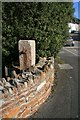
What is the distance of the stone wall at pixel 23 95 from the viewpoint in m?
6.31

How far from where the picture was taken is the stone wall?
6.31 metres

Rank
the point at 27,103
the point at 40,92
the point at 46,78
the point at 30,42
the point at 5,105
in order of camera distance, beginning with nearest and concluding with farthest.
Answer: the point at 5,105
the point at 27,103
the point at 40,92
the point at 46,78
the point at 30,42

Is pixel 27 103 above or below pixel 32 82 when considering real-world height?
below

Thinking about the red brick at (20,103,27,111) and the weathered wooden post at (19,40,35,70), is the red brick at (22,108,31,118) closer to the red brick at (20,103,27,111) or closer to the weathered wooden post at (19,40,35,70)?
the red brick at (20,103,27,111)

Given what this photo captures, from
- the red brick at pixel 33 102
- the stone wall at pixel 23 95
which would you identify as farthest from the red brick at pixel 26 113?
the red brick at pixel 33 102

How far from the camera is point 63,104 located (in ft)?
26.3

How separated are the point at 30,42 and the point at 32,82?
2.77 m

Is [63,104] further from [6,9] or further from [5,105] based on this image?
[6,9]

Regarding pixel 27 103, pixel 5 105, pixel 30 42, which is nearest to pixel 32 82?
pixel 27 103

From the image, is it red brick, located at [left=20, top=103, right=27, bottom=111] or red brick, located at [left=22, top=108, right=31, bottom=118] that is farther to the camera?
red brick, located at [left=22, top=108, right=31, bottom=118]

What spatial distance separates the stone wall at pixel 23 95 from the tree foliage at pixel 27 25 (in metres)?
2.26

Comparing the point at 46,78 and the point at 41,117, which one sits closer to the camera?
the point at 41,117

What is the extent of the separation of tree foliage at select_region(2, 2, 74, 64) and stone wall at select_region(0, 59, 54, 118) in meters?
2.26

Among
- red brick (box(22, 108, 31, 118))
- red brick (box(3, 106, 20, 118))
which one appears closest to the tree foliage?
red brick (box(22, 108, 31, 118))
